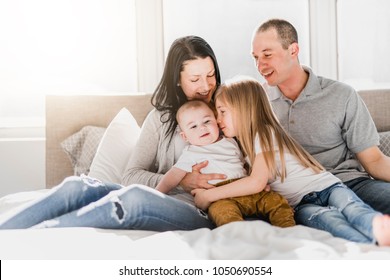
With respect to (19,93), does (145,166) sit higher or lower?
lower

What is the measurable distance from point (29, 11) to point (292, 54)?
4.65 ft

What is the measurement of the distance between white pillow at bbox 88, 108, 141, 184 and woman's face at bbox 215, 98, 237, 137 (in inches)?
20.3

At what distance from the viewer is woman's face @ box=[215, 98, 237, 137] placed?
140 centimetres

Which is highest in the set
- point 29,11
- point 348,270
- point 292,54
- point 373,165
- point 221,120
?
point 29,11

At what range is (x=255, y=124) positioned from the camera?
138 centimetres

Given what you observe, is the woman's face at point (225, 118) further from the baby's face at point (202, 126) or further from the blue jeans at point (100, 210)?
the blue jeans at point (100, 210)

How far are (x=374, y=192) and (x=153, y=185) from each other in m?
0.63

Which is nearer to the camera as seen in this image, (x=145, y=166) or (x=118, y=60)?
(x=145, y=166)

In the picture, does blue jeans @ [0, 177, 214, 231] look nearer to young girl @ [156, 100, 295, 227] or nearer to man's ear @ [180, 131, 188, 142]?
young girl @ [156, 100, 295, 227]

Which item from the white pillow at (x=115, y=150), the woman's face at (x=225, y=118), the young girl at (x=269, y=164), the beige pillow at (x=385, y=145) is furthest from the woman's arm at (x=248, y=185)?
the beige pillow at (x=385, y=145)

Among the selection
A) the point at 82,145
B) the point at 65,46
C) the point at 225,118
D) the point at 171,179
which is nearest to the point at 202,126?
the point at 225,118

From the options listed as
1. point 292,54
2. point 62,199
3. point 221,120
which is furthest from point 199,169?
point 292,54

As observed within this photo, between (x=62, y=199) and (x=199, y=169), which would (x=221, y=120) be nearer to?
(x=199, y=169)

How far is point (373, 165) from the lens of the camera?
1547 mm
